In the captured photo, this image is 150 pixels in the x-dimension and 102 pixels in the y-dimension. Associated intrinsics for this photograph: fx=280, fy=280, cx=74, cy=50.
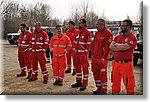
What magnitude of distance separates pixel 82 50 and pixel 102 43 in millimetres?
344

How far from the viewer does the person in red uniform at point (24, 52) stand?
335 cm

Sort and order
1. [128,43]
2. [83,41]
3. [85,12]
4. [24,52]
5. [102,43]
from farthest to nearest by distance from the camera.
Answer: [24,52]
[83,41]
[85,12]
[102,43]
[128,43]

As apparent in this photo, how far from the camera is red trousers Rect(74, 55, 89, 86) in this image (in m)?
3.22

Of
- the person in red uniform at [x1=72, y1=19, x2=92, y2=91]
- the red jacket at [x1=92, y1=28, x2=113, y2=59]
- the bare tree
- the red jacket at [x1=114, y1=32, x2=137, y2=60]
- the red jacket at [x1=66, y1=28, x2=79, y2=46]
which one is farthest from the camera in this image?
the red jacket at [x1=66, y1=28, x2=79, y2=46]

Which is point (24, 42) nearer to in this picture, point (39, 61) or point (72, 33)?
point (39, 61)

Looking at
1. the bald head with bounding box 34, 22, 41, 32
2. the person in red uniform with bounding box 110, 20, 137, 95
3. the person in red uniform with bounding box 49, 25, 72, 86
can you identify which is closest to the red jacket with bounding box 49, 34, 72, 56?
the person in red uniform with bounding box 49, 25, 72, 86

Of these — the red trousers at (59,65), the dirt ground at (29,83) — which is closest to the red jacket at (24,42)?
the dirt ground at (29,83)

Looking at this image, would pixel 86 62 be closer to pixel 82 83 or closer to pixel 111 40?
pixel 82 83

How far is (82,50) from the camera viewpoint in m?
3.24

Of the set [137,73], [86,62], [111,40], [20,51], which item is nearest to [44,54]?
[20,51]

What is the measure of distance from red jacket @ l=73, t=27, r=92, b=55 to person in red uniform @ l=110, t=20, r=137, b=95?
1.36ft

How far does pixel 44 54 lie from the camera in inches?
135

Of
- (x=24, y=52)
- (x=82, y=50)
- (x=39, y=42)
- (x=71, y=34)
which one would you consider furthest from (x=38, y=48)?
(x=82, y=50)

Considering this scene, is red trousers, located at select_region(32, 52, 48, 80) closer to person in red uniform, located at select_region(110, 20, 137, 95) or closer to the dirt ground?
the dirt ground
